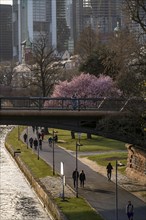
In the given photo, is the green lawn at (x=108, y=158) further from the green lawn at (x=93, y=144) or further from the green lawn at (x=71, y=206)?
the green lawn at (x=93, y=144)

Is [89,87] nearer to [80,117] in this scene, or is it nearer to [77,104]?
[77,104]

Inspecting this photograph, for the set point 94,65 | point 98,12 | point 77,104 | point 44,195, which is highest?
point 98,12

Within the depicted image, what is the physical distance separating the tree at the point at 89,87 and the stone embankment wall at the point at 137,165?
19101mm

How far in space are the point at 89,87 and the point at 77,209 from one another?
3418 cm

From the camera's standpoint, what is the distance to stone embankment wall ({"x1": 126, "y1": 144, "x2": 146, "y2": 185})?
3630cm

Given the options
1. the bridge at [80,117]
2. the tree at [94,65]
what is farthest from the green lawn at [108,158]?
the tree at [94,65]

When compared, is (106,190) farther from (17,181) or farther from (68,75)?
(68,75)

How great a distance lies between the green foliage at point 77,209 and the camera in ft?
88.1

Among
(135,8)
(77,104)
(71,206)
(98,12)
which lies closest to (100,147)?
(77,104)

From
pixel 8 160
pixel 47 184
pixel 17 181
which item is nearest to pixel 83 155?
pixel 8 160

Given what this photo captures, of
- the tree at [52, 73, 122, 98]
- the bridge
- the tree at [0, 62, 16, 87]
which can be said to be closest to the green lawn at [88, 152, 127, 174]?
the tree at [52, 73, 122, 98]

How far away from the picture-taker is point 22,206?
3291cm

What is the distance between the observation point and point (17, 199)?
115 ft

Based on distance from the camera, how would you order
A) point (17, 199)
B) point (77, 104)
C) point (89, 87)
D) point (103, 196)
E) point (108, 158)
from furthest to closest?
point (89, 87), point (108, 158), point (17, 199), point (77, 104), point (103, 196)
